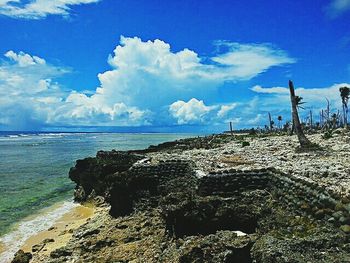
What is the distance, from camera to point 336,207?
36.2ft

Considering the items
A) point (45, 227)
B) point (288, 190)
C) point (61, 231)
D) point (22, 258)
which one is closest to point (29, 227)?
point (45, 227)

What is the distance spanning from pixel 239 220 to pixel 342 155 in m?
13.9

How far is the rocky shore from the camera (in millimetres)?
10211

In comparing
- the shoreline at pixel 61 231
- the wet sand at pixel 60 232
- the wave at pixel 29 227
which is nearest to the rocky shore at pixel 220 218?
the wet sand at pixel 60 232

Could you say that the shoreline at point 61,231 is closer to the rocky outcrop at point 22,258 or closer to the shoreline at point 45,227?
the shoreline at point 45,227

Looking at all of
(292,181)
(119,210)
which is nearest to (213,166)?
(119,210)

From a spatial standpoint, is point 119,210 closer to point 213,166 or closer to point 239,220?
point 213,166

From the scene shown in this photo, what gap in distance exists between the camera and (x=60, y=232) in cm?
2055

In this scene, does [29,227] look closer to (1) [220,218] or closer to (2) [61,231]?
(2) [61,231]

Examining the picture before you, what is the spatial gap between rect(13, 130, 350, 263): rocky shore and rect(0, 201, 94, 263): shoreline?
1306 mm

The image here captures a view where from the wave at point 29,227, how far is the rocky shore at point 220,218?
176cm

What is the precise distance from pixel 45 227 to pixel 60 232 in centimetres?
210

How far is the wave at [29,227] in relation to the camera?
60.4 ft

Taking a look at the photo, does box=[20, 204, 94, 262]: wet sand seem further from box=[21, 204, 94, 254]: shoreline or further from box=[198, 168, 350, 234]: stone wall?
box=[198, 168, 350, 234]: stone wall
